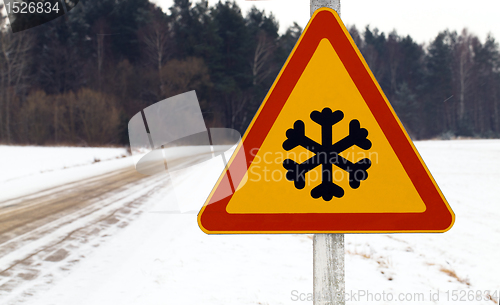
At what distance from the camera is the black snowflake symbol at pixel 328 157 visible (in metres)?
1.34

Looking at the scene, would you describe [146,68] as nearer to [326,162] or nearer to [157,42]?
[157,42]

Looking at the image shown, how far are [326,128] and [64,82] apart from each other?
131 feet

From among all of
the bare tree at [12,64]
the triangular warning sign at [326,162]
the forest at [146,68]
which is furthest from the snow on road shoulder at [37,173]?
the bare tree at [12,64]

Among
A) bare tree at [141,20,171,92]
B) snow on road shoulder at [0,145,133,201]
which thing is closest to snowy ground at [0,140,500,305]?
snow on road shoulder at [0,145,133,201]

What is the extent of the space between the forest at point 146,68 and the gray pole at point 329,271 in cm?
2653

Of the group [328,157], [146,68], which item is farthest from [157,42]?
[328,157]

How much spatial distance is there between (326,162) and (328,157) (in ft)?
0.07

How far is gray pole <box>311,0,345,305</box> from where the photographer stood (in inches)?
52.4

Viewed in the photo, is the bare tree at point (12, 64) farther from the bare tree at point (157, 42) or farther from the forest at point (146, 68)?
the bare tree at point (157, 42)

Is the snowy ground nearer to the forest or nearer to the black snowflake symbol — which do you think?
the black snowflake symbol

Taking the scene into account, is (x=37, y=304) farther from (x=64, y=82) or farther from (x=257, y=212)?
(x=64, y=82)

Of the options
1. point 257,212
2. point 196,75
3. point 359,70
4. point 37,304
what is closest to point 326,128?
point 359,70

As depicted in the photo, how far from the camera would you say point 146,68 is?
120ft

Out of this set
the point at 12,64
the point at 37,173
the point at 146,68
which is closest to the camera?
the point at 37,173
